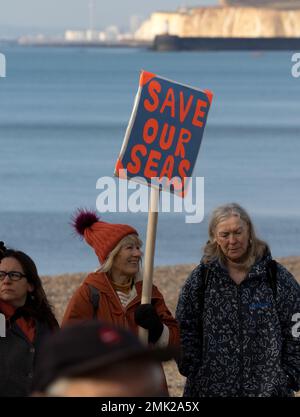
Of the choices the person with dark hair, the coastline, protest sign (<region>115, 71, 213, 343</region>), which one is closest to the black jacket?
the person with dark hair

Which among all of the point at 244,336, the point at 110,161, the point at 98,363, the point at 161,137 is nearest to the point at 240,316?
the point at 244,336

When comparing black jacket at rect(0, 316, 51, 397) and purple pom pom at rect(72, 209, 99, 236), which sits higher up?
purple pom pom at rect(72, 209, 99, 236)

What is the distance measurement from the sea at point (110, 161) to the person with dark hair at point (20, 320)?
121 cm

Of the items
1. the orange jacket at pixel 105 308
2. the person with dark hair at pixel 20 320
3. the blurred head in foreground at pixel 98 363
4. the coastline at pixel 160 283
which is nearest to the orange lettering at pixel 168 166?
the orange jacket at pixel 105 308

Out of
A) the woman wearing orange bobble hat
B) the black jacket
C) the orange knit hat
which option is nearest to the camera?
the black jacket

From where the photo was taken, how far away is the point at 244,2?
18250 cm

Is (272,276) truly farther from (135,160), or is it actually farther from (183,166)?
(135,160)

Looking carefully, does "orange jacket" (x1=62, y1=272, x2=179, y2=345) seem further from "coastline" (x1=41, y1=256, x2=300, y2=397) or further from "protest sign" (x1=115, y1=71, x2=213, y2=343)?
"coastline" (x1=41, y1=256, x2=300, y2=397)

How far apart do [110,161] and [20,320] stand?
3841 centimetres

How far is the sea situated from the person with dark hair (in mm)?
1210

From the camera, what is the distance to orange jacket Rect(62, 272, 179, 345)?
5098mm

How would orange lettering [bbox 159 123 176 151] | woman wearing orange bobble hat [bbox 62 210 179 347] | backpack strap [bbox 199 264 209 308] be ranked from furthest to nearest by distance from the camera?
orange lettering [bbox 159 123 176 151]
backpack strap [bbox 199 264 209 308]
woman wearing orange bobble hat [bbox 62 210 179 347]

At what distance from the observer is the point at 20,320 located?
507cm

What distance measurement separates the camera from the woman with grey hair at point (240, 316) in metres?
5.27
